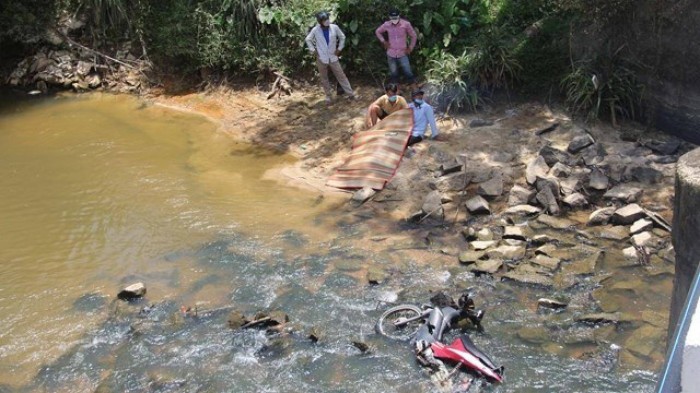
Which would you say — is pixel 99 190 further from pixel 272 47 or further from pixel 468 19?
pixel 468 19

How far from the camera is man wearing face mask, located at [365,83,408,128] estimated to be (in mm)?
11656

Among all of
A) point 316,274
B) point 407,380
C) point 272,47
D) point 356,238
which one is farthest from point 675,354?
point 272,47

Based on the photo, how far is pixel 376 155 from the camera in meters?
11.0

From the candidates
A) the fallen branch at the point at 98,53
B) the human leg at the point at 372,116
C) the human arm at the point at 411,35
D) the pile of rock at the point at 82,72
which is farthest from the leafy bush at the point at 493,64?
the fallen branch at the point at 98,53

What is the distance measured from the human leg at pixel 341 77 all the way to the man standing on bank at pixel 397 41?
0.89m

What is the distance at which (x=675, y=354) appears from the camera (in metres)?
2.70

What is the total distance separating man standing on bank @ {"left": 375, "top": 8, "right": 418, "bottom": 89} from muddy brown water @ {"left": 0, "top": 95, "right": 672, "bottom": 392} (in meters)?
3.03

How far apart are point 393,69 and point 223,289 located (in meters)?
6.47

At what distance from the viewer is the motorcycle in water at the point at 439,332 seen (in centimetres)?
646

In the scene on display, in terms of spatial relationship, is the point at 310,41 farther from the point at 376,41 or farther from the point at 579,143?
the point at 579,143

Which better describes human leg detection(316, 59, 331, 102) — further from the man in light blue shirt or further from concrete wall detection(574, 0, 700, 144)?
concrete wall detection(574, 0, 700, 144)

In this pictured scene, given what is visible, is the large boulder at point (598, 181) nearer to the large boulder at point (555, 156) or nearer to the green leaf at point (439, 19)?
the large boulder at point (555, 156)

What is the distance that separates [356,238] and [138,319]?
308cm

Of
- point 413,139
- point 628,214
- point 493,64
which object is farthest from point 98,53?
point 628,214
